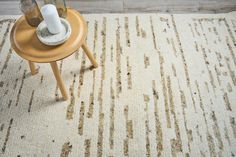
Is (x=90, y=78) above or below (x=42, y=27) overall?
below

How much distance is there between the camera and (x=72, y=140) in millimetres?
1470

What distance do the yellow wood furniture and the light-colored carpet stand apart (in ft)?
0.80

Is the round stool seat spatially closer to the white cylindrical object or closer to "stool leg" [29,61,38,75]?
the white cylindrical object

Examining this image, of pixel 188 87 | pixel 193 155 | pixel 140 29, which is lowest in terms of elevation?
pixel 193 155

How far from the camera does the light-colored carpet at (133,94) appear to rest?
1456 millimetres

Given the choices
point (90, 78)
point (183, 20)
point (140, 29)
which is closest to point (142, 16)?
point (140, 29)

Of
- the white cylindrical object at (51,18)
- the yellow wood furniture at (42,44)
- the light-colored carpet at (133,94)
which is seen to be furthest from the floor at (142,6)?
the white cylindrical object at (51,18)

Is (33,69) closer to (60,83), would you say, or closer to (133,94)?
(60,83)

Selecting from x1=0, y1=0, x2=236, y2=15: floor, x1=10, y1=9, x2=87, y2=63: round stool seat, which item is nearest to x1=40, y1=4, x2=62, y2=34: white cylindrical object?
x1=10, y1=9, x2=87, y2=63: round stool seat

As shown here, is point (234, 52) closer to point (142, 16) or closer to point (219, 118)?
point (219, 118)

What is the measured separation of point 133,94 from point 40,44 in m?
0.59

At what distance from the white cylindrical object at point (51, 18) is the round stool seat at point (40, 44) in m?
0.08

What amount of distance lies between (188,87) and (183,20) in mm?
548

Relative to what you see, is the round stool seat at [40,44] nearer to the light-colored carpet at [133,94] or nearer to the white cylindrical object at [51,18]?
the white cylindrical object at [51,18]
